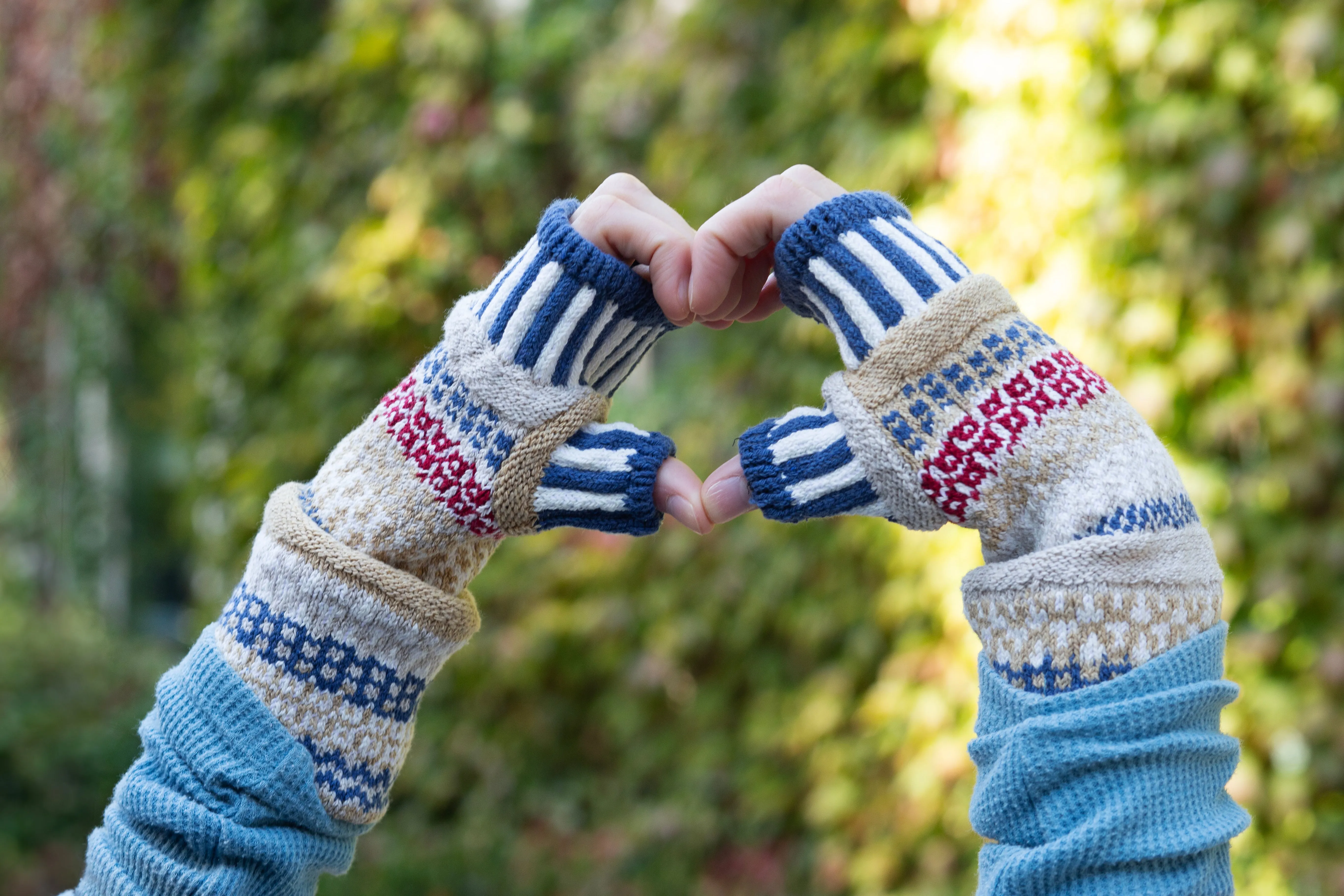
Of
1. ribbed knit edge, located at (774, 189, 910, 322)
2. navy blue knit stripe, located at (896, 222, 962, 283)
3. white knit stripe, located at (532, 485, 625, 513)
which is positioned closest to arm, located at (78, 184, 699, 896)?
white knit stripe, located at (532, 485, 625, 513)

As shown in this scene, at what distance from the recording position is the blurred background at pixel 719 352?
2266mm

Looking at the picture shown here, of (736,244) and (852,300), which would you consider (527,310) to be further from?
(852,300)

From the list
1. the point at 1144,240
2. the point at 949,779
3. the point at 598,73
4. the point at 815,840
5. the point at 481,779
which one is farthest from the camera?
the point at 481,779

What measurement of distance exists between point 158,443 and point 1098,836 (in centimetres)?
657

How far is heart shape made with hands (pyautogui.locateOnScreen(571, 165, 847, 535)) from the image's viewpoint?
1.07m

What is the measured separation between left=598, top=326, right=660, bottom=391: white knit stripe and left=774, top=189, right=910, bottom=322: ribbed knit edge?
0.16m

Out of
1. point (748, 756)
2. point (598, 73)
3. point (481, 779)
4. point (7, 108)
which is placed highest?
point (7, 108)

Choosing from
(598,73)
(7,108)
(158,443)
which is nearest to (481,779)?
(598,73)

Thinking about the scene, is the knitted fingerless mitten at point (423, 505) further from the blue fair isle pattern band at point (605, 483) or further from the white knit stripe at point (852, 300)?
the white knit stripe at point (852, 300)

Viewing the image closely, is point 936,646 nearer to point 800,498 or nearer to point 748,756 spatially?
point 748,756

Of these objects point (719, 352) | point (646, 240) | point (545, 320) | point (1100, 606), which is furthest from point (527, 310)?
point (719, 352)

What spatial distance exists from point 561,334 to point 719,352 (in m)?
2.09

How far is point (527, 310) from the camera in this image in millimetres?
1097

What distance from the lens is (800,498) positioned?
104 cm
